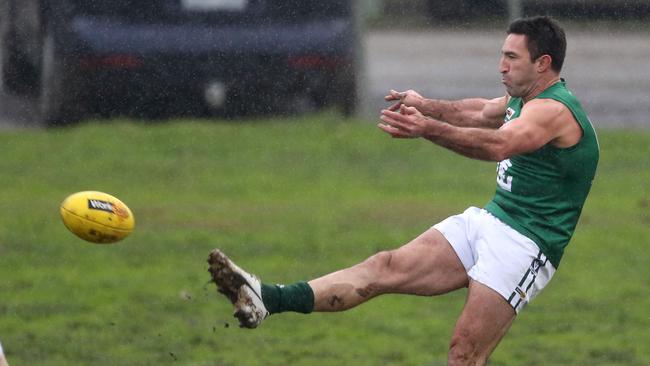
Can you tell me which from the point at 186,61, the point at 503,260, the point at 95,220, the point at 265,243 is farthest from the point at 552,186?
the point at 186,61

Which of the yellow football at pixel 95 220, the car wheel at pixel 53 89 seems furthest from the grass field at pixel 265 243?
the yellow football at pixel 95 220

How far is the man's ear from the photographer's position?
27.1ft

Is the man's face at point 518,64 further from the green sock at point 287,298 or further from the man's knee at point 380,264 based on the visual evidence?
the green sock at point 287,298

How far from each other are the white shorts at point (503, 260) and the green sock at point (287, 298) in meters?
0.85

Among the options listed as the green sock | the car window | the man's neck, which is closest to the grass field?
the car window

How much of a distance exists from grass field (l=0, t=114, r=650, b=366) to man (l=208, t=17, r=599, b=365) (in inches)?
82.0

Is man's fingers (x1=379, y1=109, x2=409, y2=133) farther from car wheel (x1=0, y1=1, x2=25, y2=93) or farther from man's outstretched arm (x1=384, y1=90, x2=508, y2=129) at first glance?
car wheel (x1=0, y1=1, x2=25, y2=93)

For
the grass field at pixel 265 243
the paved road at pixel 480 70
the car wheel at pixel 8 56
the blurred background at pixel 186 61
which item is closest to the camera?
the grass field at pixel 265 243

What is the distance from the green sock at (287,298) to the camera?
8.27 m

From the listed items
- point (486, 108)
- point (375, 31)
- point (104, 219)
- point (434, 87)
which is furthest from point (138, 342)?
point (375, 31)

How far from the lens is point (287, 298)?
8289mm

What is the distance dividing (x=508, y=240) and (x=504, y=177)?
0.37 m

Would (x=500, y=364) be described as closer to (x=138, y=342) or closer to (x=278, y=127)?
(x=138, y=342)

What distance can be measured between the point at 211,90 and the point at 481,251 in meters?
10.7
